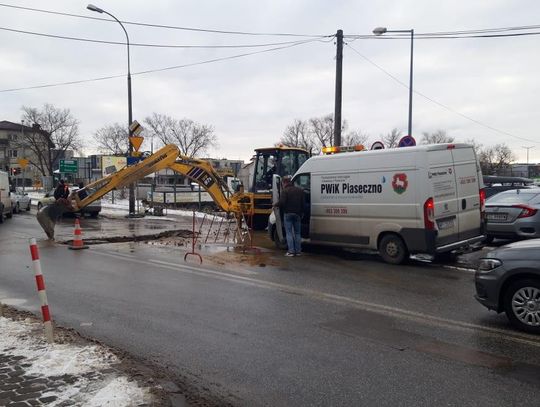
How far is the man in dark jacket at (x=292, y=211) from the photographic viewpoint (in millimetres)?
11688

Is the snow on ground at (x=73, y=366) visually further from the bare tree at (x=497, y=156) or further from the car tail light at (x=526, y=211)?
the bare tree at (x=497, y=156)

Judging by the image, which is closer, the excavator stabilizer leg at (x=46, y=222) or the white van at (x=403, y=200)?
the white van at (x=403, y=200)

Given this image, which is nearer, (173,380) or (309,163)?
(173,380)

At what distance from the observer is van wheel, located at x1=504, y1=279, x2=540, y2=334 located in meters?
5.62

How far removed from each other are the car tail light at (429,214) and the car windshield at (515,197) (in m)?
3.91

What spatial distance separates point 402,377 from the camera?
4441 mm

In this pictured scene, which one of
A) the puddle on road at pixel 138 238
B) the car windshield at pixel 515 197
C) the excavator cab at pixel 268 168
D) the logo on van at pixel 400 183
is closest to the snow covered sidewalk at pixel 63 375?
the logo on van at pixel 400 183

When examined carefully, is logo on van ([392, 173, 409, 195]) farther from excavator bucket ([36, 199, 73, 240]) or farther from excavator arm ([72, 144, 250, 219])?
excavator bucket ([36, 199, 73, 240])

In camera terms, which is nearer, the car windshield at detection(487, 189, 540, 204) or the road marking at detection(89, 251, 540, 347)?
the road marking at detection(89, 251, 540, 347)

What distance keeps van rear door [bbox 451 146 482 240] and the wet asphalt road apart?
1.03 meters

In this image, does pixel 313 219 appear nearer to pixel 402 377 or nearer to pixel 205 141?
pixel 402 377

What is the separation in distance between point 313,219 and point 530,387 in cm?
813

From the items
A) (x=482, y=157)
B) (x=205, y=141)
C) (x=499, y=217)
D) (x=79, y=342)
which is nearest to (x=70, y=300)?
(x=79, y=342)

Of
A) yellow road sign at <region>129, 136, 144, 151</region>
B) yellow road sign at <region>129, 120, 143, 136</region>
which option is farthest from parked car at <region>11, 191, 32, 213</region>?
yellow road sign at <region>129, 136, 144, 151</region>
